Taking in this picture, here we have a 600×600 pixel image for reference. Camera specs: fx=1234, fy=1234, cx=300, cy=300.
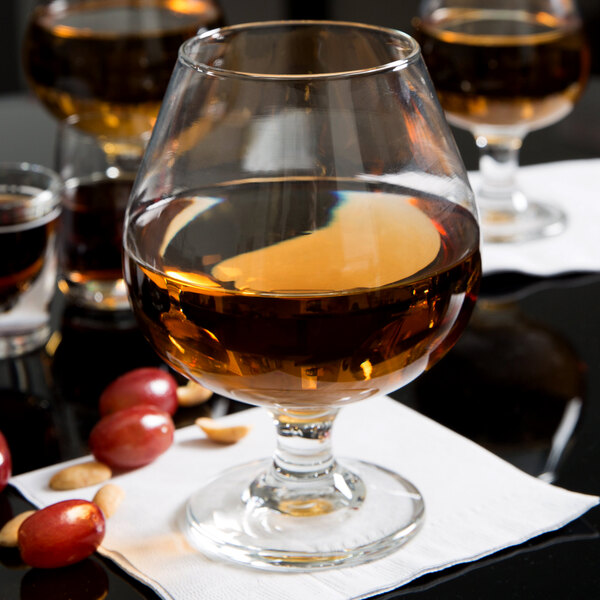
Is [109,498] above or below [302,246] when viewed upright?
below

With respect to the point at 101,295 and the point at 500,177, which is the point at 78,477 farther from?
the point at 500,177

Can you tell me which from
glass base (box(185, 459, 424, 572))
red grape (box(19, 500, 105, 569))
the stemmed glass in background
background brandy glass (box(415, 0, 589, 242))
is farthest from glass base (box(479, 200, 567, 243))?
red grape (box(19, 500, 105, 569))

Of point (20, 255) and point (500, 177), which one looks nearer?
Result: point (20, 255)

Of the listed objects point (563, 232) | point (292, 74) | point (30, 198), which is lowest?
point (563, 232)

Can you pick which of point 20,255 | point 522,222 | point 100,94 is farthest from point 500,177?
point 20,255

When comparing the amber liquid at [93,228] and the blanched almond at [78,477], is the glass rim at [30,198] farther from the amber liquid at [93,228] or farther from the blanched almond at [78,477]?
the blanched almond at [78,477]
